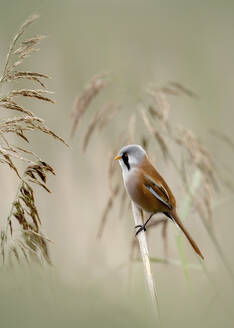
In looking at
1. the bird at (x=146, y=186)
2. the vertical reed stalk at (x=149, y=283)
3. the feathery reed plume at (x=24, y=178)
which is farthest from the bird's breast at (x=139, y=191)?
the feathery reed plume at (x=24, y=178)

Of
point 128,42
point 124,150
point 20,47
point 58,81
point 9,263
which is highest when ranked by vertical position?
point 128,42

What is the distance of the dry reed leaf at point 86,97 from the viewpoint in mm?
2801

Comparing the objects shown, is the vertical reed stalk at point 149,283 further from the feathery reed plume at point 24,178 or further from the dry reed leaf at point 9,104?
the dry reed leaf at point 9,104

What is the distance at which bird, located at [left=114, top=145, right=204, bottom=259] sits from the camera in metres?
2.69

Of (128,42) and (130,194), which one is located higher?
(128,42)

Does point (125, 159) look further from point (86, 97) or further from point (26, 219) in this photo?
point (26, 219)

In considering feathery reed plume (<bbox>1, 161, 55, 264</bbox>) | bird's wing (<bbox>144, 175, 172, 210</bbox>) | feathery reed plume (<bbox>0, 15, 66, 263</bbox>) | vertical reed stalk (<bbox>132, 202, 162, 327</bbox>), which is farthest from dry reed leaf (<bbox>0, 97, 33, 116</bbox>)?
bird's wing (<bbox>144, 175, 172, 210</bbox>)

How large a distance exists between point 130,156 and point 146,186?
0.24 metres

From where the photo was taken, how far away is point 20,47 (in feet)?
6.91

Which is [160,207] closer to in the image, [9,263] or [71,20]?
[9,263]

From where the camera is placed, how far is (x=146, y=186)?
2822 mm

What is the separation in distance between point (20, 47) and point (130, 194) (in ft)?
3.03

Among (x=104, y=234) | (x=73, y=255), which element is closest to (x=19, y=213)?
(x=73, y=255)

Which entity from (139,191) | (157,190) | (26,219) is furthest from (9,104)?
(157,190)
